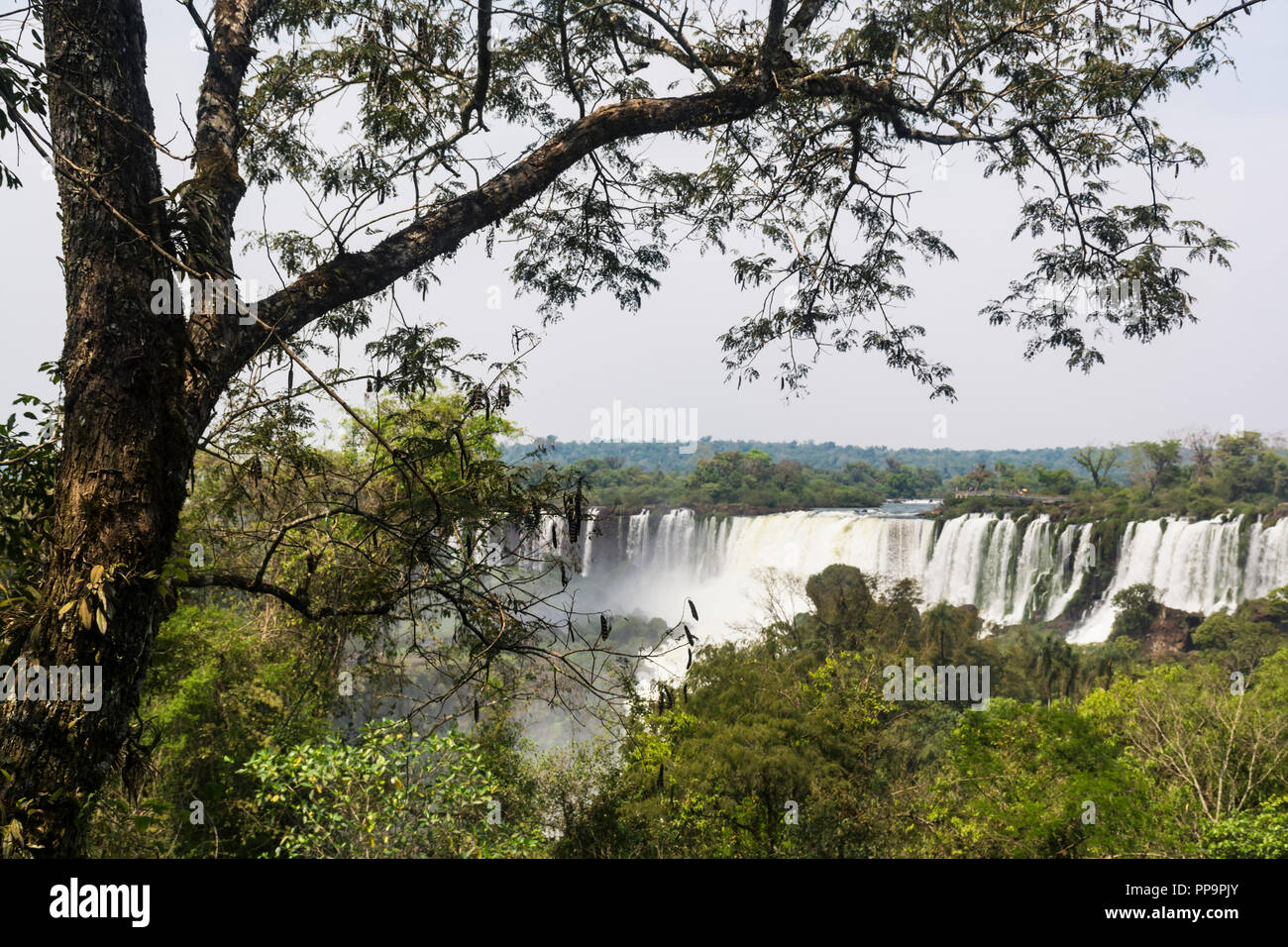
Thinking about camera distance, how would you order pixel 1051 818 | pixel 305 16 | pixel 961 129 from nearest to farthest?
pixel 961 129 → pixel 305 16 → pixel 1051 818

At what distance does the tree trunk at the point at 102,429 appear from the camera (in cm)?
172

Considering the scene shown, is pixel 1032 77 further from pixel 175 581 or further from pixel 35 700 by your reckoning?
pixel 35 700

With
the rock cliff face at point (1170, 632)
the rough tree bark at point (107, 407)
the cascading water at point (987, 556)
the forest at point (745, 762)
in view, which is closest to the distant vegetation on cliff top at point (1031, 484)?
the cascading water at point (987, 556)

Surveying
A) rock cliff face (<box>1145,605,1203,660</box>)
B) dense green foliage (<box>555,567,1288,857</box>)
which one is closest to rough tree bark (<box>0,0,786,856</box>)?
dense green foliage (<box>555,567,1288,857</box>)

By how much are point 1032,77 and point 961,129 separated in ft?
2.94

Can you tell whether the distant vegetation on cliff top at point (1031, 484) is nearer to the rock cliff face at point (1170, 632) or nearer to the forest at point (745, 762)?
the rock cliff face at point (1170, 632)

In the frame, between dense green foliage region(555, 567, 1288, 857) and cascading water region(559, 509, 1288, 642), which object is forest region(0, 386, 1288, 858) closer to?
dense green foliage region(555, 567, 1288, 857)

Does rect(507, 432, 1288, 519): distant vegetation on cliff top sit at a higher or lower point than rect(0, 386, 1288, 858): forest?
higher

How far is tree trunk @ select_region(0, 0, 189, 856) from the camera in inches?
67.9

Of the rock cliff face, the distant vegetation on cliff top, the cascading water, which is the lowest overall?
the rock cliff face

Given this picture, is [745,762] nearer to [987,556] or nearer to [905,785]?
[905,785]

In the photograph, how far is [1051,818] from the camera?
10781 mm
